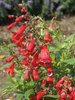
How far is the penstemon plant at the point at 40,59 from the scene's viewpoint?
209 cm

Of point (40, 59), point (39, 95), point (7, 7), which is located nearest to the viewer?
point (40, 59)

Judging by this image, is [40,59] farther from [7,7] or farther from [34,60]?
[7,7]

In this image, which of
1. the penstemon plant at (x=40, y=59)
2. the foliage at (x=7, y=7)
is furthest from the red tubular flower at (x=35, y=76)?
the foliage at (x=7, y=7)

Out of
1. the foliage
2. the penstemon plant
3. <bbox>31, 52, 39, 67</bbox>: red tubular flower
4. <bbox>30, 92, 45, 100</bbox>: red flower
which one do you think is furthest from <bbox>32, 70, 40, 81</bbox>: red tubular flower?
the foliage

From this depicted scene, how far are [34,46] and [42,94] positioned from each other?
2.24 feet

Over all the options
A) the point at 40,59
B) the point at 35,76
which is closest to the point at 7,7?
the point at 35,76

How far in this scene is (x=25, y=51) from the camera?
7.48 ft

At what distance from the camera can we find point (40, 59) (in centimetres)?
208

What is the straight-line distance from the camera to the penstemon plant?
209cm

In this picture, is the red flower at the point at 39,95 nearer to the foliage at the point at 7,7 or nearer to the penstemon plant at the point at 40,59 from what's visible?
the penstemon plant at the point at 40,59

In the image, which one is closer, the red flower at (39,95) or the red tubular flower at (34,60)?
the red tubular flower at (34,60)

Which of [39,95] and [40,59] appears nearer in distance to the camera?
[40,59]

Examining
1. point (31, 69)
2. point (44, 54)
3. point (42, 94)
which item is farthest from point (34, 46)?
point (42, 94)

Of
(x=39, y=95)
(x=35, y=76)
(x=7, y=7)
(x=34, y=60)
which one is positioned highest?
(x=7, y=7)
